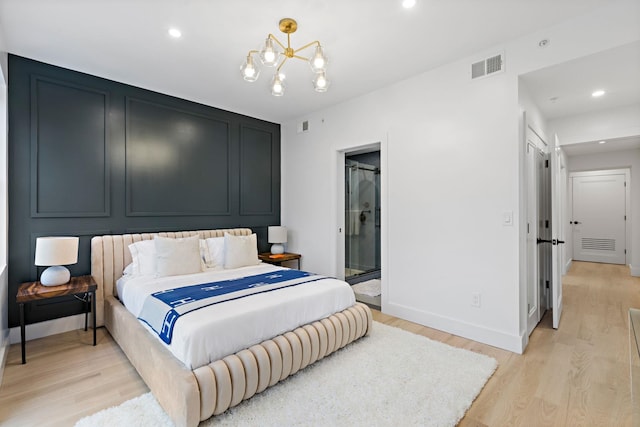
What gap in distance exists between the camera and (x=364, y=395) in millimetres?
2051

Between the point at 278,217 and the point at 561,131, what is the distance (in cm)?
436

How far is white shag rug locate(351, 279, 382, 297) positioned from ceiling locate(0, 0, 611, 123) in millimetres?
Result: 2893

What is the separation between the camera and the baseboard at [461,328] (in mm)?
2711

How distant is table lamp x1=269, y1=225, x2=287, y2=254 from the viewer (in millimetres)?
4695

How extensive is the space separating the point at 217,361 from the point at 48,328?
2458 mm

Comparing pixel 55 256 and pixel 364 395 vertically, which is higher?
pixel 55 256

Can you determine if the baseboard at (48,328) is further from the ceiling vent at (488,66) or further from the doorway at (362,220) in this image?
the ceiling vent at (488,66)

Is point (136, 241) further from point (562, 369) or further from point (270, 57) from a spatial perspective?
point (562, 369)

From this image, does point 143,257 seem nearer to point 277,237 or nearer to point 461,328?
point 277,237

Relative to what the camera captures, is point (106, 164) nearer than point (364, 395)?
No

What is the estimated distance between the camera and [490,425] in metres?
1.80

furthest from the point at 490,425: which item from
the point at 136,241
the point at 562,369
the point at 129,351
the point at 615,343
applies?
the point at 136,241

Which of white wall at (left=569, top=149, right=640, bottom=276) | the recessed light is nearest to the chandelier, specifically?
the recessed light

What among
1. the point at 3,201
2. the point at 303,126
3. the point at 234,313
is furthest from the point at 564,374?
the point at 3,201
